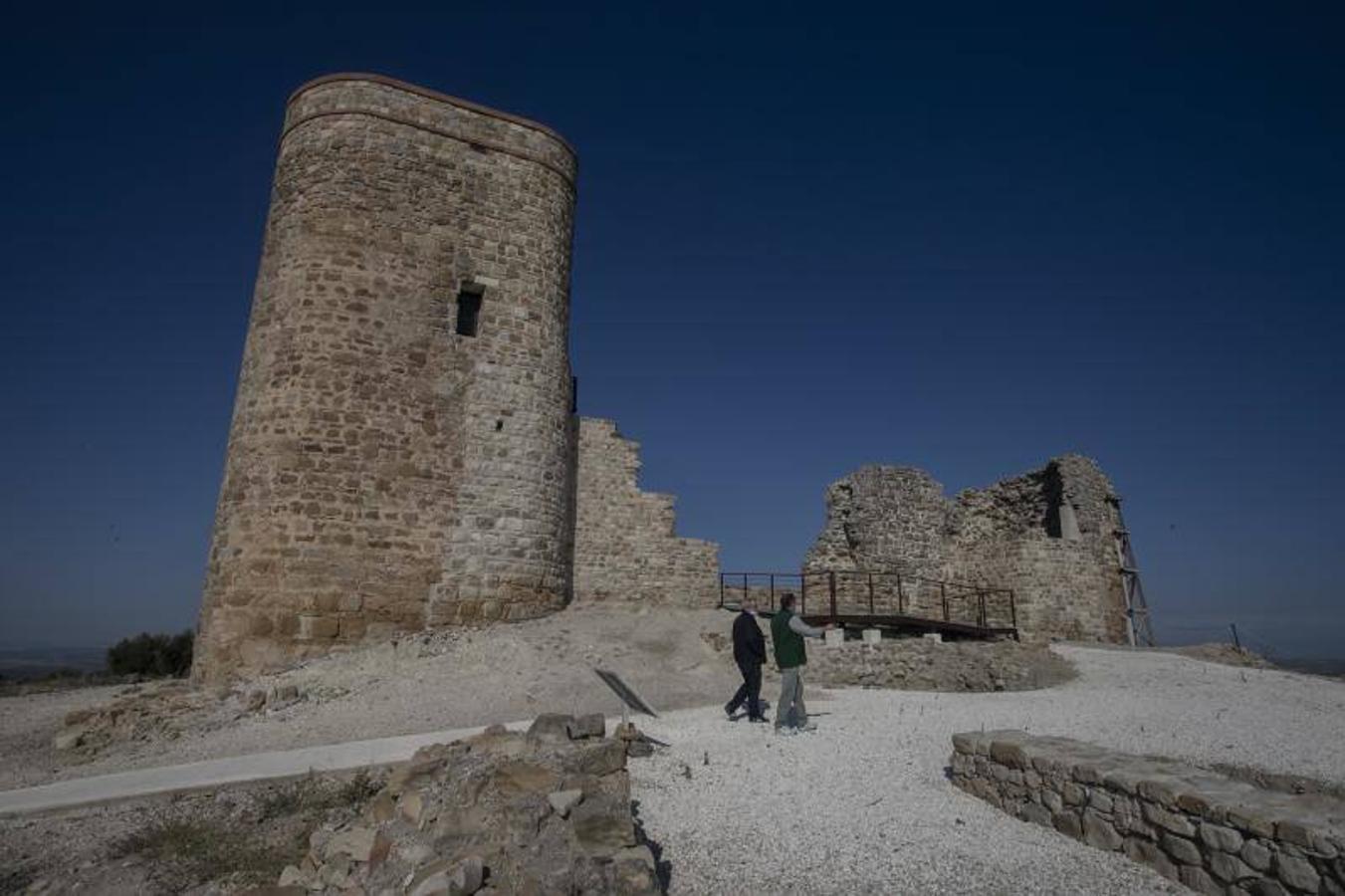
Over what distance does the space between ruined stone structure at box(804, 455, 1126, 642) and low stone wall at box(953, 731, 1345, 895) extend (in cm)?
1462

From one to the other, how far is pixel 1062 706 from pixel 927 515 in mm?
11733

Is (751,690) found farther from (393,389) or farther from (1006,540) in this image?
(1006,540)

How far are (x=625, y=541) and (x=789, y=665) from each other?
768 cm

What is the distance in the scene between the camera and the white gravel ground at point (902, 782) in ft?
14.7

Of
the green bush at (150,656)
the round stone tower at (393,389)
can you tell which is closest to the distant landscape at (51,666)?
the green bush at (150,656)

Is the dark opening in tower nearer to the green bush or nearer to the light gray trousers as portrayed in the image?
the light gray trousers

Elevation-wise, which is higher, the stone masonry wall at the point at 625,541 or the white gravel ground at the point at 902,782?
the stone masonry wall at the point at 625,541

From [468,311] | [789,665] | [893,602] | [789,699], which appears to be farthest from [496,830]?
[893,602]

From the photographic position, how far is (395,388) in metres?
12.0

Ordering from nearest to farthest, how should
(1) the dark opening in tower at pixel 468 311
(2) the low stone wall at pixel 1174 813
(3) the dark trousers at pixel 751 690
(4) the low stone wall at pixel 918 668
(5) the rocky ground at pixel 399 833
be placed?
1. (2) the low stone wall at pixel 1174 813
2. (5) the rocky ground at pixel 399 833
3. (3) the dark trousers at pixel 751 690
4. (1) the dark opening in tower at pixel 468 311
5. (4) the low stone wall at pixel 918 668

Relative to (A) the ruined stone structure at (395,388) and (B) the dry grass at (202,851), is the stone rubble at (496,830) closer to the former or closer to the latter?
(B) the dry grass at (202,851)

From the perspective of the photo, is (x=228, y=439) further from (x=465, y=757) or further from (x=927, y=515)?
(x=927, y=515)

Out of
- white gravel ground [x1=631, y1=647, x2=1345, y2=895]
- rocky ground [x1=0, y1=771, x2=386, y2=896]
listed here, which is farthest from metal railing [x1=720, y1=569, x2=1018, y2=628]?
rocky ground [x1=0, y1=771, x2=386, y2=896]

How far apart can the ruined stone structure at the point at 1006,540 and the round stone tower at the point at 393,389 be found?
9.83 metres
